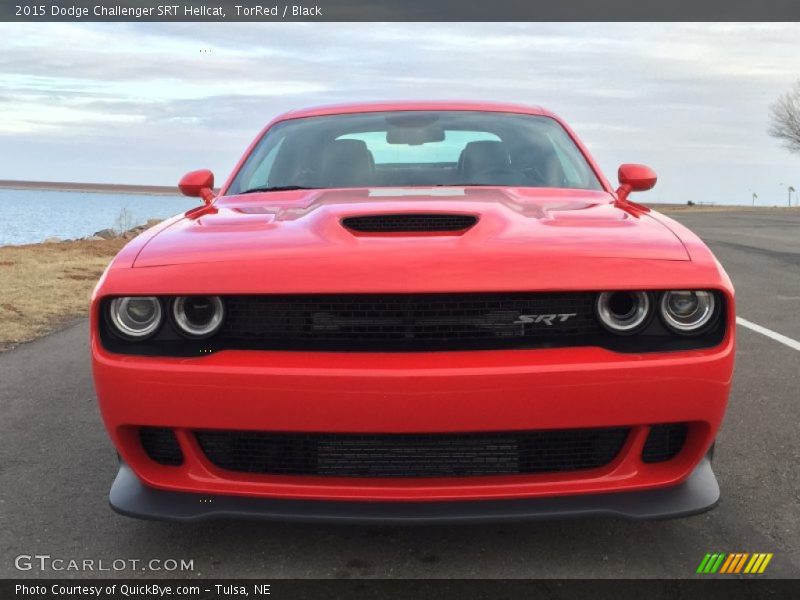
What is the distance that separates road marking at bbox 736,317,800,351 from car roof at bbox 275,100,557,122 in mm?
2917

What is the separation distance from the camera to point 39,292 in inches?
364

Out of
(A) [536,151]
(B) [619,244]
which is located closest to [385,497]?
Answer: (B) [619,244]

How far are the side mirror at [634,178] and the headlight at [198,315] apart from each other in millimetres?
2098

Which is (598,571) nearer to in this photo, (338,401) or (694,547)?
(694,547)

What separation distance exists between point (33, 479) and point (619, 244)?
2506 millimetres

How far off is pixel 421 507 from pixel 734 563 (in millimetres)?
1017

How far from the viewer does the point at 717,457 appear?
3.65 meters

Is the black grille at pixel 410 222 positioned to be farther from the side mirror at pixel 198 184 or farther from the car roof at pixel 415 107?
the car roof at pixel 415 107

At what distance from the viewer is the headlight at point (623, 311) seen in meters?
2.39

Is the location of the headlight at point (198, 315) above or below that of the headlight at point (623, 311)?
below

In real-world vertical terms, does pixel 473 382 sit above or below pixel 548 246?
below

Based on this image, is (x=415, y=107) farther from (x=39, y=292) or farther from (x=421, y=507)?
(x=39, y=292)

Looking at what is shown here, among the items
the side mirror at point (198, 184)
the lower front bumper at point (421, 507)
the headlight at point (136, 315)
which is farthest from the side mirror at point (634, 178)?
the headlight at point (136, 315)

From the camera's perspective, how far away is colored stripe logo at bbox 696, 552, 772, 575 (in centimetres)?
253
